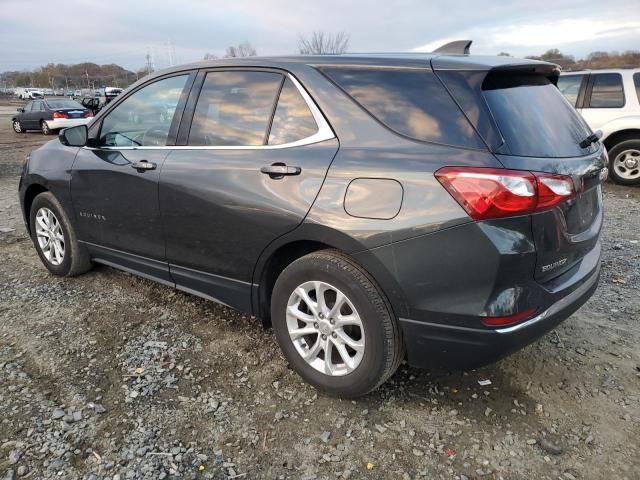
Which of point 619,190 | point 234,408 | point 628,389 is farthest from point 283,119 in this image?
point 619,190

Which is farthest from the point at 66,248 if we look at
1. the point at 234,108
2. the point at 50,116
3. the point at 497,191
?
the point at 50,116

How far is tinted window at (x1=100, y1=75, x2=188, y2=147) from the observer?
3211 mm

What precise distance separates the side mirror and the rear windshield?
9.67 ft

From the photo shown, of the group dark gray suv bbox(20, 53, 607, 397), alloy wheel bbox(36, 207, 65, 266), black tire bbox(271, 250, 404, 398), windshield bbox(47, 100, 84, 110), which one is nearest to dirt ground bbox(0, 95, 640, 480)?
black tire bbox(271, 250, 404, 398)

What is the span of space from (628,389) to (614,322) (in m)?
0.83

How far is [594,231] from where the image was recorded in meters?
2.54

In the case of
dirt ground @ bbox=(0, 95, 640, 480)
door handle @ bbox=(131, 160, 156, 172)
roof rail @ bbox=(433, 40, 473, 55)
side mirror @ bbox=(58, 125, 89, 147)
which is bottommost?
dirt ground @ bbox=(0, 95, 640, 480)

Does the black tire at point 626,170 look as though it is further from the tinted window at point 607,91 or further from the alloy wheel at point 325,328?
the alloy wheel at point 325,328

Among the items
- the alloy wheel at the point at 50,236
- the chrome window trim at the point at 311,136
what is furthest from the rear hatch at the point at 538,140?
the alloy wheel at the point at 50,236

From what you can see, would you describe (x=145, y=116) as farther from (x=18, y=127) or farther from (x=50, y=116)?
(x=18, y=127)

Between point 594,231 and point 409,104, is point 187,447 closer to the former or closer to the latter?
point 409,104

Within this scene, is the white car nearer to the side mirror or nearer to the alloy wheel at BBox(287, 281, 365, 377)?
the alloy wheel at BBox(287, 281, 365, 377)

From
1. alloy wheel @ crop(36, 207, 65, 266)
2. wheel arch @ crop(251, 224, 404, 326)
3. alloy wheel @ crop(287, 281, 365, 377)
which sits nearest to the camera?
wheel arch @ crop(251, 224, 404, 326)

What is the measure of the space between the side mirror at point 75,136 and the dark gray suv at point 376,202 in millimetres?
770
